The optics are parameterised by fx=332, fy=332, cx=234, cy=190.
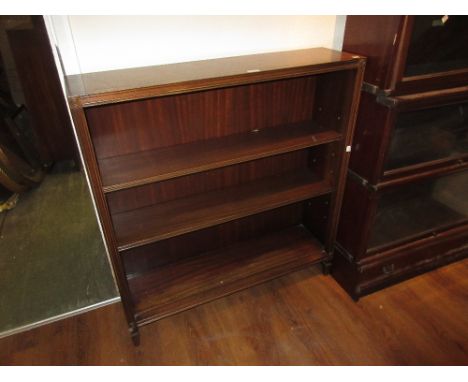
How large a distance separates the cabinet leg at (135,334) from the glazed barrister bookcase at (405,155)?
1058 mm

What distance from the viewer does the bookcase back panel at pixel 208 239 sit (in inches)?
64.6

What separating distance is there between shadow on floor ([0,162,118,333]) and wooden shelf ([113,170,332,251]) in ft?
2.02

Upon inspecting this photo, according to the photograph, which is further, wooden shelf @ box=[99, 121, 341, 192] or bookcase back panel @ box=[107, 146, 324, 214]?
bookcase back panel @ box=[107, 146, 324, 214]

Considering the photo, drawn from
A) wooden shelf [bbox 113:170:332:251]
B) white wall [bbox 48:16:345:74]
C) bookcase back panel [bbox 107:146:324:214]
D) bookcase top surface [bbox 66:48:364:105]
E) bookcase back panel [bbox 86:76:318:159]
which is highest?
white wall [bbox 48:16:345:74]

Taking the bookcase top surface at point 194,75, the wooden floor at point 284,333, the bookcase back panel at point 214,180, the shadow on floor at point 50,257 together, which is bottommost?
the wooden floor at point 284,333

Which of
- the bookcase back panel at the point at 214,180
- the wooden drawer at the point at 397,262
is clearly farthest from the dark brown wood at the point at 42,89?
the wooden drawer at the point at 397,262

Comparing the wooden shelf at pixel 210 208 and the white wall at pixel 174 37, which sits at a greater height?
the white wall at pixel 174 37

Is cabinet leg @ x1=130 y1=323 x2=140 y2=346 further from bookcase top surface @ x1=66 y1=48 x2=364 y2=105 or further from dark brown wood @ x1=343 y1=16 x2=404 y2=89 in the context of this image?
dark brown wood @ x1=343 y1=16 x2=404 y2=89

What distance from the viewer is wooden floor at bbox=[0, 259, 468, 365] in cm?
146

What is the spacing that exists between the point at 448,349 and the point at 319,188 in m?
0.90

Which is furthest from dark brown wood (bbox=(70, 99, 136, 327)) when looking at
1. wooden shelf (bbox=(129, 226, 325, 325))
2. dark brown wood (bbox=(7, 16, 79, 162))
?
dark brown wood (bbox=(7, 16, 79, 162))

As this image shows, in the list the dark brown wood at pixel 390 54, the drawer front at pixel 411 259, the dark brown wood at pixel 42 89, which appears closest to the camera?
the dark brown wood at pixel 390 54

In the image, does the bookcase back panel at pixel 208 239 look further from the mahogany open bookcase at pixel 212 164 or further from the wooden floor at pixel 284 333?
the wooden floor at pixel 284 333

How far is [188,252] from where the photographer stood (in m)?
1.74
